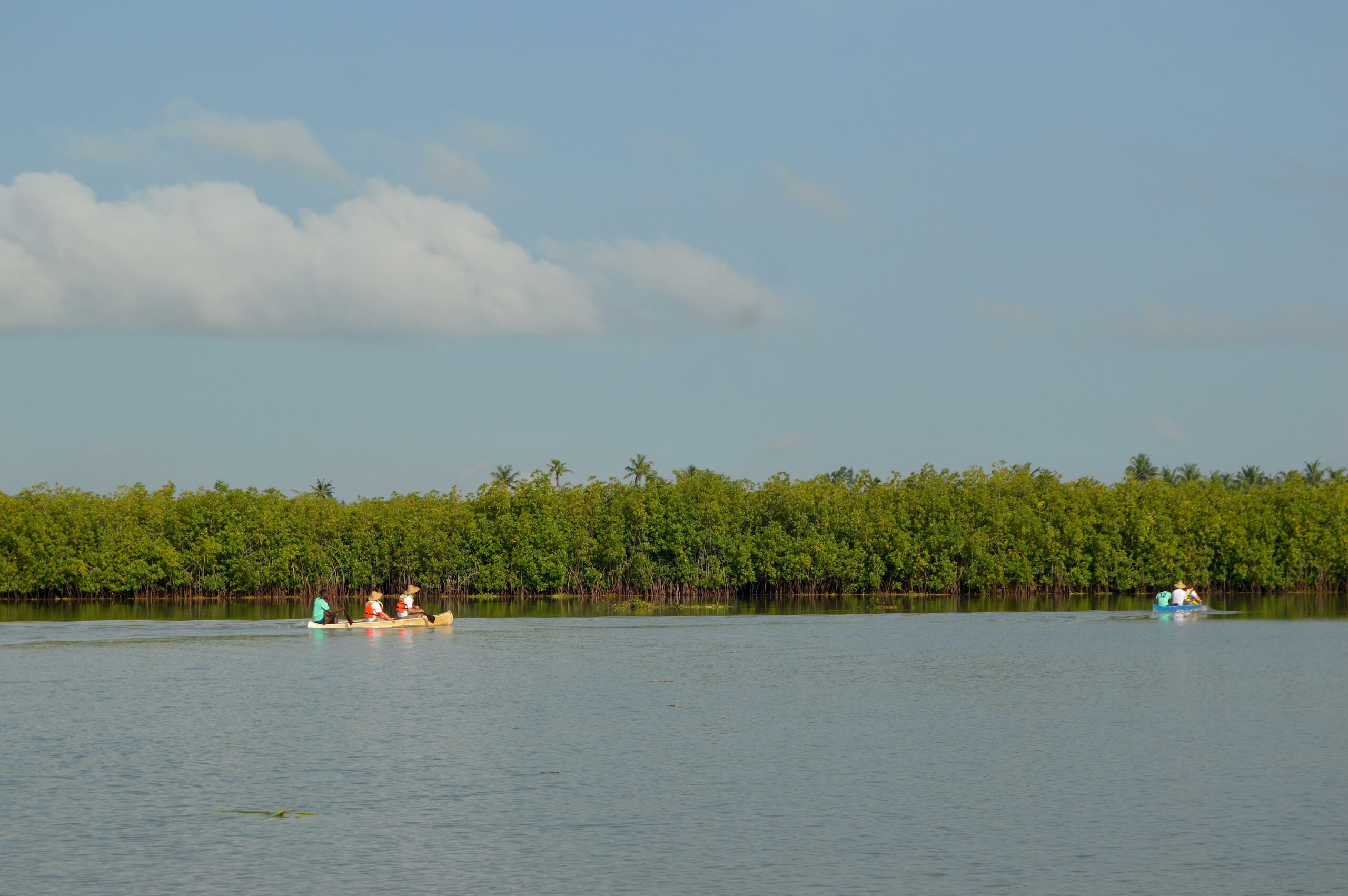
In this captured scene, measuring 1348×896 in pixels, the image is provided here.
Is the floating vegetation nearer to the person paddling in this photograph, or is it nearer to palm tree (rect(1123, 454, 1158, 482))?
the person paddling

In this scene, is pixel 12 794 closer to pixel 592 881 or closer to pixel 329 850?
pixel 329 850

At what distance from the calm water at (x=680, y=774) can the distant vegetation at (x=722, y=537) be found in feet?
178

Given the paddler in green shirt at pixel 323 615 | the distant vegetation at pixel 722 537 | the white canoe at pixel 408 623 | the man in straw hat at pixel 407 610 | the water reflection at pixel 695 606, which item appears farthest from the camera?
the distant vegetation at pixel 722 537

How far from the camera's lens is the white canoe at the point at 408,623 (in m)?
54.9

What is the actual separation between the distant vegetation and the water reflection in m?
2.23

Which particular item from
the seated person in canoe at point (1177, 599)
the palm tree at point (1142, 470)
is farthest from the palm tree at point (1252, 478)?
the seated person in canoe at point (1177, 599)

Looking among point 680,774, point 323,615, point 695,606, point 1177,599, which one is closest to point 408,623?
point 323,615

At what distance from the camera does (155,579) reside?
294 ft

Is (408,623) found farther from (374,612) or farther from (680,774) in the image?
(680,774)

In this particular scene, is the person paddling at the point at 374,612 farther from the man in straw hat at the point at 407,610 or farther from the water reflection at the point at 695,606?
the water reflection at the point at 695,606

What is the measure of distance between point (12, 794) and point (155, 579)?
74.6 m

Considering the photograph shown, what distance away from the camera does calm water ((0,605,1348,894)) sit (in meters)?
15.2

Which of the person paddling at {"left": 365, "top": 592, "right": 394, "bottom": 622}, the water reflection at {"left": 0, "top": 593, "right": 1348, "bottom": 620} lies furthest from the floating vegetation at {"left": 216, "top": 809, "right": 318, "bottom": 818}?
the person paddling at {"left": 365, "top": 592, "right": 394, "bottom": 622}

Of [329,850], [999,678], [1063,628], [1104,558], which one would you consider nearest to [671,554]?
[1104,558]
